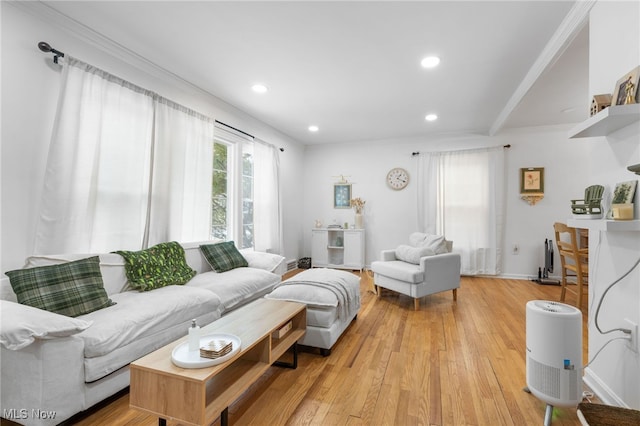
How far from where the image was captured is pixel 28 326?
131 centimetres

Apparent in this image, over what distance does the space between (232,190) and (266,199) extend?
680mm

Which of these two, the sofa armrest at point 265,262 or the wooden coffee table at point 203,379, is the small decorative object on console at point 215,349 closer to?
the wooden coffee table at point 203,379

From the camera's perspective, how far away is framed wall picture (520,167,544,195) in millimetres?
4660

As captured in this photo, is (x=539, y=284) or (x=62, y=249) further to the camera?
(x=539, y=284)

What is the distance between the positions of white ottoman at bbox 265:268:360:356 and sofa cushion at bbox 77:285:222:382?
1.97 feet

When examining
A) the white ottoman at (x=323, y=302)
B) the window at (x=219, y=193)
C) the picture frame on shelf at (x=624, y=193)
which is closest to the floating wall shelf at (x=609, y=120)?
the picture frame on shelf at (x=624, y=193)

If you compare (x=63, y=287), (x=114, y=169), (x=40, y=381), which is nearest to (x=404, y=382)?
(x=40, y=381)

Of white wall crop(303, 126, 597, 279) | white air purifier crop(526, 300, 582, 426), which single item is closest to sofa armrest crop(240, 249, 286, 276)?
white wall crop(303, 126, 597, 279)

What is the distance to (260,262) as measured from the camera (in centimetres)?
359

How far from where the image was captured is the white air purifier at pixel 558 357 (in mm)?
1451

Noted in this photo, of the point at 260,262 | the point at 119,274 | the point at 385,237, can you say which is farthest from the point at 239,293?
the point at 385,237

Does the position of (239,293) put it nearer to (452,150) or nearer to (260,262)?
(260,262)

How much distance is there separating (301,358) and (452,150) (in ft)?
14.7

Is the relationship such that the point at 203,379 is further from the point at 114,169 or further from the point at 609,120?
the point at 609,120
